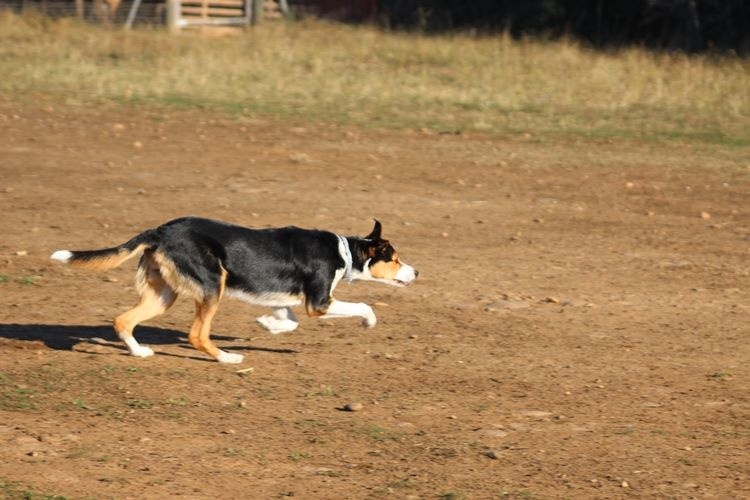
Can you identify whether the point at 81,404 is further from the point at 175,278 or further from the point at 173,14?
the point at 173,14

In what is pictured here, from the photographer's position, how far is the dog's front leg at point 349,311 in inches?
330

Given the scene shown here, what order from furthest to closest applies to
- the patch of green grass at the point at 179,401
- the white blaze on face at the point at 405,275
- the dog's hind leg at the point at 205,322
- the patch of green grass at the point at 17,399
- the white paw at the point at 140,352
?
the white blaze on face at the point at 405,275
the white paw at the point at 140,352
the dog's hind leg at the point at 205,322
the patch of green grass at the point at 179,401
the patch of green grass at the point at 17,399

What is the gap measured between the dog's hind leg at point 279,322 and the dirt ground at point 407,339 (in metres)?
0.17

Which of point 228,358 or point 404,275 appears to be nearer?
point 228,358

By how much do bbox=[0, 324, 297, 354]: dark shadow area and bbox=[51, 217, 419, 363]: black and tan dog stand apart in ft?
1.11

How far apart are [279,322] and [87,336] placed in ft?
4.09

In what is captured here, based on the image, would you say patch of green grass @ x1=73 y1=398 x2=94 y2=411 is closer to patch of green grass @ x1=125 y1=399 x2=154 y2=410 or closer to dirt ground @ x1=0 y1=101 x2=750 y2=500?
dirt ground @ x1=0 y1=101 x2=750 y2=500

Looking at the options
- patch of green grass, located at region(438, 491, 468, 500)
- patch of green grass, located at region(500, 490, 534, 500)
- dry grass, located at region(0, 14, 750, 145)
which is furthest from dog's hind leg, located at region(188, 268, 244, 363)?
dry grass, located at region(0, 14, 750, 145)

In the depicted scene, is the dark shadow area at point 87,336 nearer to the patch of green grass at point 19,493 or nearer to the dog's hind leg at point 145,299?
the dog's hind leg at point 145,299

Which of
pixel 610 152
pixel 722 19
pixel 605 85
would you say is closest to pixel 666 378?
pixel 610 152

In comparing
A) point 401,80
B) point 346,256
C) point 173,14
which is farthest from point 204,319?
point 173,14

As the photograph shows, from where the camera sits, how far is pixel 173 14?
30.2 meters

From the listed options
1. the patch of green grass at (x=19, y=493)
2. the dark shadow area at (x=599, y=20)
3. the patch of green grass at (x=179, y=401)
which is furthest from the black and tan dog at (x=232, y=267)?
the dark shadow area at (x=599, y=20)

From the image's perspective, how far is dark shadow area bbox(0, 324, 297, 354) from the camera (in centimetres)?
846
